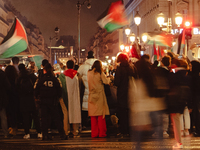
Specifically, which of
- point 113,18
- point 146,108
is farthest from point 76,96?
point 146,108

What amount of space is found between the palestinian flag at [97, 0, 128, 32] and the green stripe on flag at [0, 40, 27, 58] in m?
2.92

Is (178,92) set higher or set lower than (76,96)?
higher

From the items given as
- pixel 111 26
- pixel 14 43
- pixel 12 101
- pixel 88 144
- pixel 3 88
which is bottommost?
pixel 88 144

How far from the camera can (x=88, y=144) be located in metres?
8.16

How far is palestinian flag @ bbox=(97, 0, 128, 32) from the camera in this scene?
40.2 feet

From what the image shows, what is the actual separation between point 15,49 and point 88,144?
4361 millimetres

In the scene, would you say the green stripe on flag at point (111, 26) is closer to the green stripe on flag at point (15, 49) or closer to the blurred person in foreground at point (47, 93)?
the green stripe on flag at point (15, 49)

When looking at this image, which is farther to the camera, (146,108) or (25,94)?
(25,94)

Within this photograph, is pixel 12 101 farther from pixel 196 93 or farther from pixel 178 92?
pixel 178 92

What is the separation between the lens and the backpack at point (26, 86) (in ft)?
30.3

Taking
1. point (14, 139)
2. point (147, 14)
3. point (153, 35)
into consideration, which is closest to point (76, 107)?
point (14, 139)

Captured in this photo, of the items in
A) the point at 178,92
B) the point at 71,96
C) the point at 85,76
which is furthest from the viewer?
the point at 85,76

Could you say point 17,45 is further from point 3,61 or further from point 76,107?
point 3,61

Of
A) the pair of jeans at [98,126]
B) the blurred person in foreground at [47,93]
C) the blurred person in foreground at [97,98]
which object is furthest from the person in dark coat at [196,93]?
the blurred person in foreground at [47,93]
